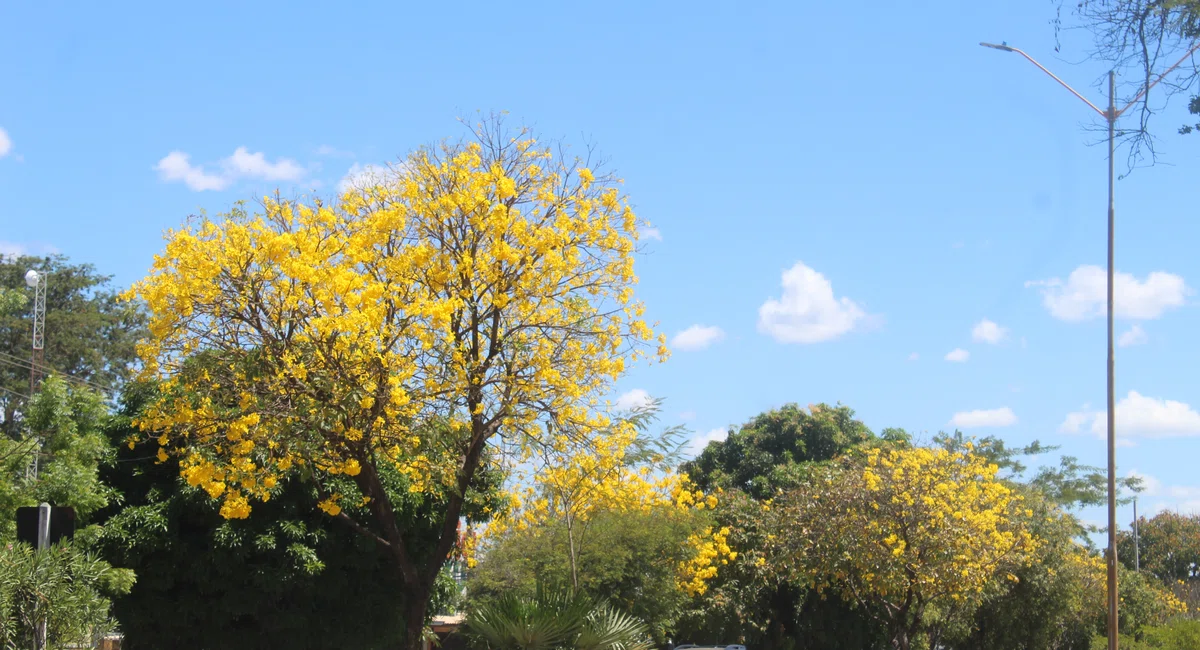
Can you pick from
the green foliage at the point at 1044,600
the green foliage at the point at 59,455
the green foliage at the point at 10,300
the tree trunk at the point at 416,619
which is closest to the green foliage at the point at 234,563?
the green foliage at the point at 59,455

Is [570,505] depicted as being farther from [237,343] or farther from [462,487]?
[237,343]

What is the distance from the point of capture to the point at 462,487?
15367mm

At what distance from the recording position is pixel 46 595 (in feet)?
36.7

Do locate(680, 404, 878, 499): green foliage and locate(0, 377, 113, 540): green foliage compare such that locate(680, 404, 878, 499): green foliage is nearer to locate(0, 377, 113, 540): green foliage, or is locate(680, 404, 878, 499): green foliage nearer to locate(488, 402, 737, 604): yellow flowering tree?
locate(488, 402, 737, 604): yellow flowering tree

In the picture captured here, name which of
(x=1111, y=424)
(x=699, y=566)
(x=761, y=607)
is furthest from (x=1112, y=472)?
(x=761, y=607)

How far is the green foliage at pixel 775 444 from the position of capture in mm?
40156

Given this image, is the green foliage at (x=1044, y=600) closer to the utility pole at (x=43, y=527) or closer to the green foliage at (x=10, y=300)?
→ the green foliage at (x=10, y=300)

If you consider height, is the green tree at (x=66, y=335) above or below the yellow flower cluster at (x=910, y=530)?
above

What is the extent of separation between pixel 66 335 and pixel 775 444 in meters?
28.1

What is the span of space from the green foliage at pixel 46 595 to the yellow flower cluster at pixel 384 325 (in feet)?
6.63

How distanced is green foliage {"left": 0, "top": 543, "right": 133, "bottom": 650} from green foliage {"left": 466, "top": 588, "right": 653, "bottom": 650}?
441cm

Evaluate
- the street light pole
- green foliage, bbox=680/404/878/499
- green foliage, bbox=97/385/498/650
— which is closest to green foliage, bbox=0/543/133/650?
green foliage, bbox=97/385/498/650

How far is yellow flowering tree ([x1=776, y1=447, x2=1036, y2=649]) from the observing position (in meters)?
26.8

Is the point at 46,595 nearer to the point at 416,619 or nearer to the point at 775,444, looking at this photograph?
the point at 416,619
